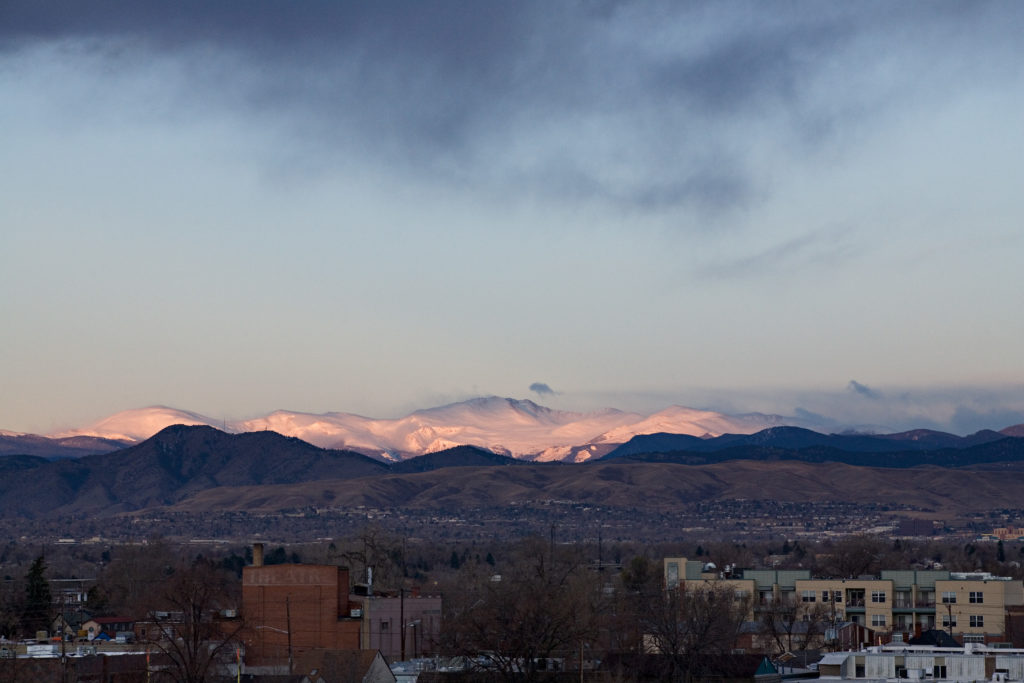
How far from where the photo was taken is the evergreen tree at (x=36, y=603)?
485 feet

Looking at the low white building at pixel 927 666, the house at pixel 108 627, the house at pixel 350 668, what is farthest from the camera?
the house at pixel 108 627

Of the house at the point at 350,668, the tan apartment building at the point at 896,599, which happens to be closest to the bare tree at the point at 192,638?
the house at the point at 350,668

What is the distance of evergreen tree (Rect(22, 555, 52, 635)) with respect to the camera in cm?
14775

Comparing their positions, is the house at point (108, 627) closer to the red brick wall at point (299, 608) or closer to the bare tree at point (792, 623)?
the red brick wall at point (299, 608)

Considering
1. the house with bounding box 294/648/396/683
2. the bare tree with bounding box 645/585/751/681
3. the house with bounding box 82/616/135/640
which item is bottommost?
the house with bounding box 82/616/135/640

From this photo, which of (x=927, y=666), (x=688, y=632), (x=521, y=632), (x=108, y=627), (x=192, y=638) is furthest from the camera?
(x=108, y=627)

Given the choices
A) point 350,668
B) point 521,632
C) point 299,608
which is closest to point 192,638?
point 350,668

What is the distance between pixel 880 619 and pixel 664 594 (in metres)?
24.2

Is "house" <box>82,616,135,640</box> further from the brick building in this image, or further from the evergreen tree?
the brick building

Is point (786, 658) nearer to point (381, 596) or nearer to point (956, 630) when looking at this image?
point (381, 596)

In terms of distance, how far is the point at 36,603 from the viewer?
510 ft

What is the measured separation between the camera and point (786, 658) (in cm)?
11031

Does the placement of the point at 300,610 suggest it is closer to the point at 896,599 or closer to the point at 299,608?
the point at 299,608

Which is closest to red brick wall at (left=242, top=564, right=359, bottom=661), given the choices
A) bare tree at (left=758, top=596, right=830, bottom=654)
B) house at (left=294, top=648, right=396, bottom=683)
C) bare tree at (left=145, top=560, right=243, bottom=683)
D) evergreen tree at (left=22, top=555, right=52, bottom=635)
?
bare tree at (left=145, top=560, right=243, bottom=683)
